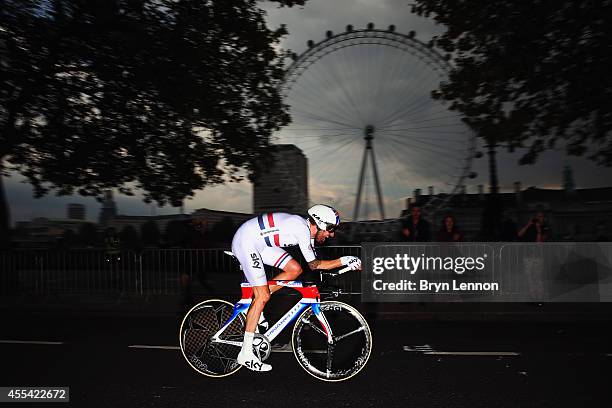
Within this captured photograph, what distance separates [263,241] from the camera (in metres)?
4.85

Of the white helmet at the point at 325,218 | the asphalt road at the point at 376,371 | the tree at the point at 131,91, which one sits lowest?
the asphalt road at the point at 376,371

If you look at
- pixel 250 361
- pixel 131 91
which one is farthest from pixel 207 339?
pixel 131 91

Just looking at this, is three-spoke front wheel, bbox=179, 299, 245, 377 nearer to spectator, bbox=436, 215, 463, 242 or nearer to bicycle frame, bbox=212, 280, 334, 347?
bicycle frame, bbox=212, 280, 334, 347

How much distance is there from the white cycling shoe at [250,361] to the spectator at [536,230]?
7231 millimetres

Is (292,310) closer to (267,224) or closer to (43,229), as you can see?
(267,224)

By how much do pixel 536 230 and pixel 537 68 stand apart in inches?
176

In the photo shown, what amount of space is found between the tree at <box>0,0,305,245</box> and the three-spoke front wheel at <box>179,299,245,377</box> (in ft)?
27.7

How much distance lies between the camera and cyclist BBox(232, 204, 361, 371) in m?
4.68

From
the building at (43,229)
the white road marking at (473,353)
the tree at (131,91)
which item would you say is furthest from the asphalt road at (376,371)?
the building at (43,229)

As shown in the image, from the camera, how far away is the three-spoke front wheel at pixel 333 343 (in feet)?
15.6

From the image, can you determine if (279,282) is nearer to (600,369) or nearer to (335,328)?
(335,328)

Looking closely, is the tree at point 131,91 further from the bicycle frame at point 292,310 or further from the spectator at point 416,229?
the bicycle frame at point 292,310

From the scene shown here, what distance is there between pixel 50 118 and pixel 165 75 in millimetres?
3087

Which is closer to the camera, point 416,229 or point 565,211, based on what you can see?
point 416,229
